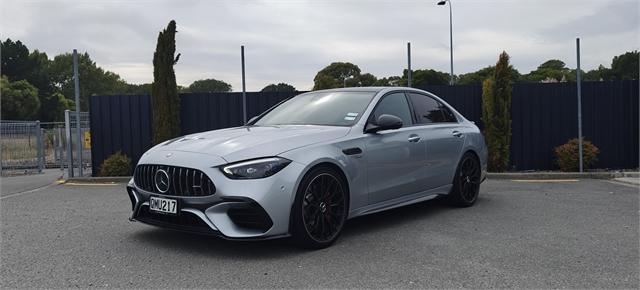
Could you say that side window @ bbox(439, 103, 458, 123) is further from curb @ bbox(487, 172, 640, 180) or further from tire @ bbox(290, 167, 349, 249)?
curb @ bbox(487, 172, 640, 180)

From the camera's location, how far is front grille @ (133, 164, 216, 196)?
4.14 metres

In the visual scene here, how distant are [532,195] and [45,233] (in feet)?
20.6

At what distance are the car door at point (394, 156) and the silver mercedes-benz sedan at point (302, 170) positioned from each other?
1cm

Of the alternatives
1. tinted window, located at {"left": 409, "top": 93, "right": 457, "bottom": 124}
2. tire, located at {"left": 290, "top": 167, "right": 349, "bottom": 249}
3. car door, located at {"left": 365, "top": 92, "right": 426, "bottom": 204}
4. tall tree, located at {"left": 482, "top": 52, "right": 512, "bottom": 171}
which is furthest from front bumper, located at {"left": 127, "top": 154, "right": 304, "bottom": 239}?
tall tree, located at {"left": 482, "top": 52, "right": 512, "bottom": 171}

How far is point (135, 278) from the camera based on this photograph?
12.2ft

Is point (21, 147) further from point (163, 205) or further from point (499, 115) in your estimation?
point (163, 205)

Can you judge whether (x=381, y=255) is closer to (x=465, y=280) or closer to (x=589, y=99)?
(x=465, y=280)

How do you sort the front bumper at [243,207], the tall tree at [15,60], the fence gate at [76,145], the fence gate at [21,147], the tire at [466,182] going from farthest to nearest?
the tall tree at [15,60] → the fence gate at [21,147] → the fence gate at [76,145] → the tire at [466,182] → the front bumper at [243,207]

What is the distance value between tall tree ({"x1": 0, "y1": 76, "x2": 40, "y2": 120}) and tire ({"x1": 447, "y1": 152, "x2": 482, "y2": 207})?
178 feet

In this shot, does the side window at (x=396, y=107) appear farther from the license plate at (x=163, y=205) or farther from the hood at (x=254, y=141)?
the license plate at (x=163, y=205)

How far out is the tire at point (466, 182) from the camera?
6.40 meters

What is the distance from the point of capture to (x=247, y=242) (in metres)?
4.71

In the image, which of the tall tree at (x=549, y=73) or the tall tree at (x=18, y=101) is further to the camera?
the tall tree at (x=549, y=73)

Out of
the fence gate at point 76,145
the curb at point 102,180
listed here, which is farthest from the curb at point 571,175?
the fence gate at point 76,145
